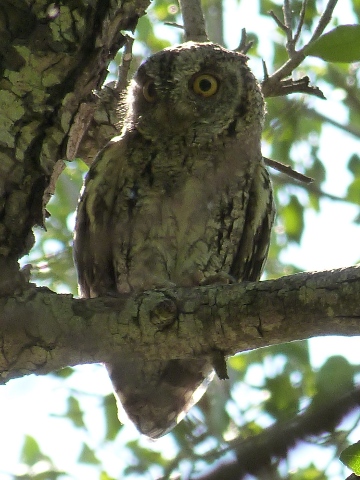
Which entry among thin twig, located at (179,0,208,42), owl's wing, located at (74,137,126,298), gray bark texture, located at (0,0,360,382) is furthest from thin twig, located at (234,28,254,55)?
gray bark texture, located at (0,0,360,382)

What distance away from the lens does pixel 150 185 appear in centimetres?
262

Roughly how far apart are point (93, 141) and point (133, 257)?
65 cm

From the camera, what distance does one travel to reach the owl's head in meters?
2.76

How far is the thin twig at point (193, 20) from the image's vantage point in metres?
2.75

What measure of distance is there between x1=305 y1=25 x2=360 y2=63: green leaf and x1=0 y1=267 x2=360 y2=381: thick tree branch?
0.47 meters

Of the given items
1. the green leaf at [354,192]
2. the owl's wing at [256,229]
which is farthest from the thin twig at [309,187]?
the owl's wing at [256,229]

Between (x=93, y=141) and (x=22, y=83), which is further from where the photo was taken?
(x=93, y=141)

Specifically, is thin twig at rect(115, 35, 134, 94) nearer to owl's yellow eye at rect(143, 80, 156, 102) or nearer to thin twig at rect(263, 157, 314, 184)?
owl's yellow eye at rect(143, 80, 156, 102)

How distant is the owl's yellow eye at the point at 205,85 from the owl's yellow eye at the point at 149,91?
0.61 ft

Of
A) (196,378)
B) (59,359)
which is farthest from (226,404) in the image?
(59,359)

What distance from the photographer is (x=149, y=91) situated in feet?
9.32

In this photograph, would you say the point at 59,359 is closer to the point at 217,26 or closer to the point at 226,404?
the point at 226,404

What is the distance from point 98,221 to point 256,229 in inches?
28.2

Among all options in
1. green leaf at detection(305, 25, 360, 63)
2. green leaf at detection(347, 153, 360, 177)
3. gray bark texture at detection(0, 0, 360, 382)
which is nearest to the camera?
green leaf at detection(305, 25, 360, 63)
